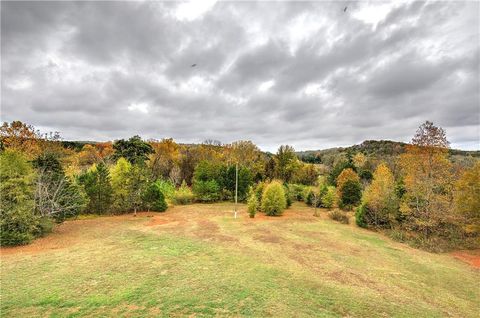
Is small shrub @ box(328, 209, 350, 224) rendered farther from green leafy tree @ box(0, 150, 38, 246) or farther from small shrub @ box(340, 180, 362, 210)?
green leafy tree @ box(0, 150, 38, 246)

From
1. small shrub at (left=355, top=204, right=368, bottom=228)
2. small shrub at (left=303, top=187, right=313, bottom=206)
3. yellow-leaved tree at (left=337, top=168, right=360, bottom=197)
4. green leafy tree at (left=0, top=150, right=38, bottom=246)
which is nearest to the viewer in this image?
green leafy tree at (left=0, top=150, right=38, bottom=246)

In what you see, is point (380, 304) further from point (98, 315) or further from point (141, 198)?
point (141, 198)

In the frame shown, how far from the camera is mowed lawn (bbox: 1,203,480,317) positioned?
8.27 m

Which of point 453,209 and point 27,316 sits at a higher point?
point 453,209

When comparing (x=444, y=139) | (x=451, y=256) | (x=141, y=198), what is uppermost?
(x=444, y=139)

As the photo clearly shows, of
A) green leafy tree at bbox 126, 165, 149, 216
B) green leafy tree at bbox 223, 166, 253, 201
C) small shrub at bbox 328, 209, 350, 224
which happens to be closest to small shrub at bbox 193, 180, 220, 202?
green leafy tree at bbox 223, 166, 253, 201

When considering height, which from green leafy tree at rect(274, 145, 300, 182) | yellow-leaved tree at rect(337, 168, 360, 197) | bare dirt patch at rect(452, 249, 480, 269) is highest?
green leafy tree at rect(274, 145, 300, 182)

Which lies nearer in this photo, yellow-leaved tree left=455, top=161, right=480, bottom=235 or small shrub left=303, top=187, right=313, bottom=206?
yellow-leaved tree left=455, top=161, right=480, bottom=235

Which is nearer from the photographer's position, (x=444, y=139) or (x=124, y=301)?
(x=124, y=301)

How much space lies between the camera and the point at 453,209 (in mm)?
18391

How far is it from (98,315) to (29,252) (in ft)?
31.3

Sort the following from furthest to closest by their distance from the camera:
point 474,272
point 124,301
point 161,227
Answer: point 161,227 < point 474,272 < point 124,301

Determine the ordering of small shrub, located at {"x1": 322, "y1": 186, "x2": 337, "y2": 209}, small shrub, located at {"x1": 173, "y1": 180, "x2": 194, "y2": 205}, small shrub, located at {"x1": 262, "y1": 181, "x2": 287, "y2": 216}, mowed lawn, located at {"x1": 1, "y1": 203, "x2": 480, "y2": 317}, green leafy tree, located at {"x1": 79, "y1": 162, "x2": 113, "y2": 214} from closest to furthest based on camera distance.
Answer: mowed lawn, located at {"x1": 1, "y1": 203, "x2": 480, "y2": 317}, green leafy tree, located at {"x1": 79, "y1": 162, "x2": 113, "y2": 214}, small shrub, located at {"x1": 262, "y1": 181, "x2": 287, "y2": 216}, small shrub, located at {"x1": 322, "y1": 186, "x2": 337, "y2": 209}, small shrub, located at {"x1": 173, "y1": 180, "x2": 194, "y2": 205}

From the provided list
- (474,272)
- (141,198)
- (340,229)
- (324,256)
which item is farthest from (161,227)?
(474,272)
